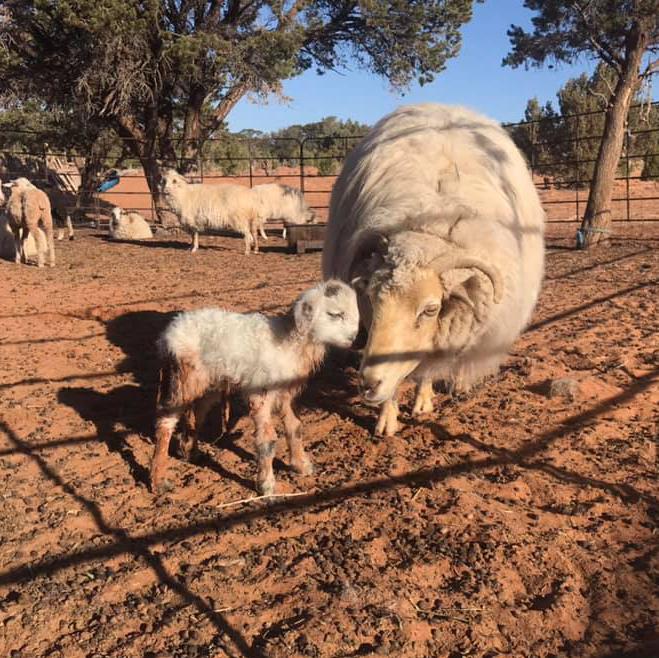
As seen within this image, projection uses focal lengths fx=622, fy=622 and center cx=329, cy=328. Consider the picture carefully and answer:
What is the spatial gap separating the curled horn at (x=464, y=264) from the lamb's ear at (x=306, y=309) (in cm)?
70

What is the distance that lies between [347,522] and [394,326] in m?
1.08

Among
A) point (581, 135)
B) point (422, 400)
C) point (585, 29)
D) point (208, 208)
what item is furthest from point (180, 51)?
point (581, 135)

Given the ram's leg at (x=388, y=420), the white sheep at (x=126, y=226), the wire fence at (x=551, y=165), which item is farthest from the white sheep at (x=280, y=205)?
the ram's leg at (x=388, y=420)

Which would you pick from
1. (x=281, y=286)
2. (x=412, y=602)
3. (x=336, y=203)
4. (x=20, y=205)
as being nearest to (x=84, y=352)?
(x=336, y=203)

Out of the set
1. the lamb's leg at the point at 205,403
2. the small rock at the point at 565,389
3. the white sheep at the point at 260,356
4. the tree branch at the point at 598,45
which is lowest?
the small rock at the point at 565,389

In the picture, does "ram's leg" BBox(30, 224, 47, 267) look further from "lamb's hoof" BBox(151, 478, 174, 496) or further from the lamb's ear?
the lamb's ear

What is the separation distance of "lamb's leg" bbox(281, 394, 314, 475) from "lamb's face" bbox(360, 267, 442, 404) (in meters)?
0.47

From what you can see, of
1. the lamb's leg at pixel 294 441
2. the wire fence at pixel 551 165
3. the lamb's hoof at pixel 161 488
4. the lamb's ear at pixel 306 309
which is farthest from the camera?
the wire fence at pixel 551 165

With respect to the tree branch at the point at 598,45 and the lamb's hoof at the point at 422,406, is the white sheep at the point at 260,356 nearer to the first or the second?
the lamb's hoof at the point at 422,406

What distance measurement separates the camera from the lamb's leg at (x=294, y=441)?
3658mm

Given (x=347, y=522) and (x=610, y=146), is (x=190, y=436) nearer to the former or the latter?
(x=347, y=522)

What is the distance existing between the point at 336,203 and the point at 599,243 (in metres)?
7.63

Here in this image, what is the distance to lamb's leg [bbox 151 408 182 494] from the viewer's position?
3.54 meters

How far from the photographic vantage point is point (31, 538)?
3.05m
